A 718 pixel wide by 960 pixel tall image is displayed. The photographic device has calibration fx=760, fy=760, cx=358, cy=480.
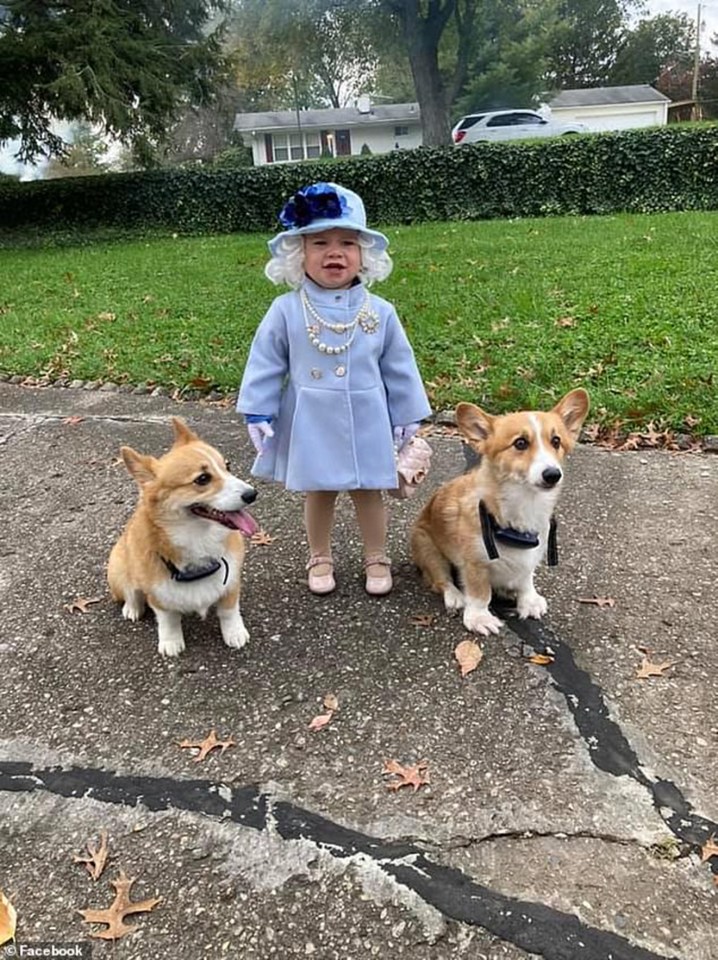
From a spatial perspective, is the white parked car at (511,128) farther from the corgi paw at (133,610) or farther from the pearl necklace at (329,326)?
the corgi paw at (133,610)

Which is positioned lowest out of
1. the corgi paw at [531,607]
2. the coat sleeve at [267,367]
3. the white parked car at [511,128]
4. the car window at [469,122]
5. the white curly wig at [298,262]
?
the corgi paw at [531,607]

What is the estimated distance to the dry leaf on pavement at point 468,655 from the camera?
2869 mm

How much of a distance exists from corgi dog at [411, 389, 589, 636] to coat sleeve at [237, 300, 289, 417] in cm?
75

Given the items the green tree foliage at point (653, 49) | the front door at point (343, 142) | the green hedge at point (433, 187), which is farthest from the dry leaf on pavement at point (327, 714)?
the green tree foliage at point (653, 49)

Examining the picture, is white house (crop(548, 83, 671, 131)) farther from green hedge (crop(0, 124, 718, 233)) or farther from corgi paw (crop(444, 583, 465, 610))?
corgi paw (crop(444, 583, 465, 610))

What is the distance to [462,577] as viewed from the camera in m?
3.14

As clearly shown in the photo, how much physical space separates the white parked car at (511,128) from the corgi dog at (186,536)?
2754 centimetres

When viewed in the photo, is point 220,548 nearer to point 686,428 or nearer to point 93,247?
point 686,428

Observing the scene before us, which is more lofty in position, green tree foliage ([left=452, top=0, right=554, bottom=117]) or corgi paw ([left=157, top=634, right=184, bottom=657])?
green tree foliage ([left=452, top=0, right=554, bottom=117])

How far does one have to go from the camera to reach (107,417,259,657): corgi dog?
2670 millimetres

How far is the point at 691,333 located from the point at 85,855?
229 inches

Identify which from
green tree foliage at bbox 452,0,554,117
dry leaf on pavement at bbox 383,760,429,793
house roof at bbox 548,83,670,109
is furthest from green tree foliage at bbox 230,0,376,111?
dry leaf on pavement at bbox 383,760,429,793

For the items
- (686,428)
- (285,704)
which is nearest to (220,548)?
(285,704)

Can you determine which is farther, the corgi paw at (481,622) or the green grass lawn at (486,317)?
the green grass lawn at (486,317)
